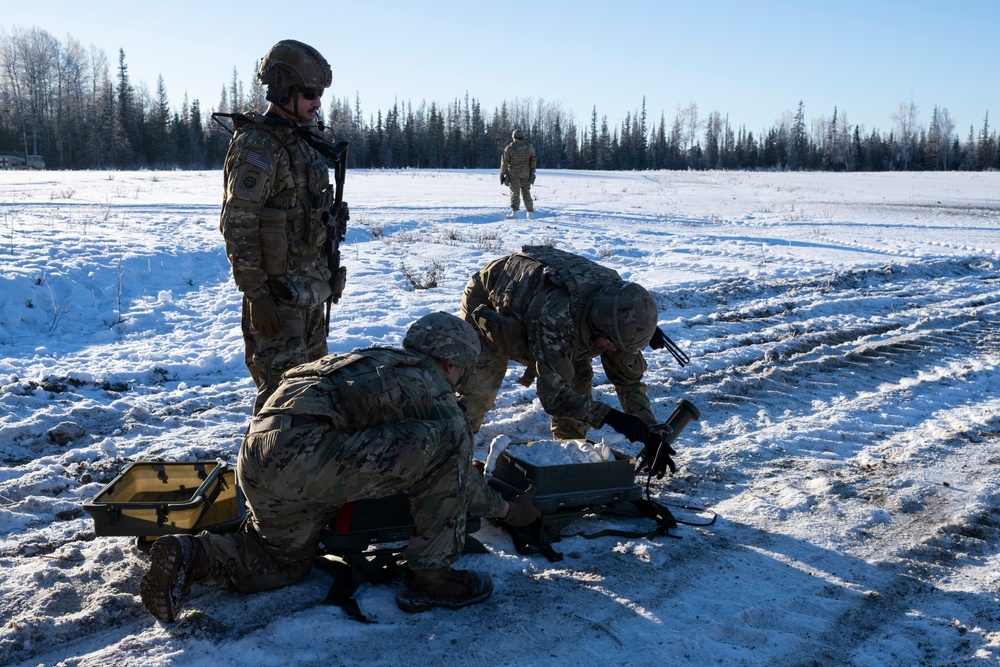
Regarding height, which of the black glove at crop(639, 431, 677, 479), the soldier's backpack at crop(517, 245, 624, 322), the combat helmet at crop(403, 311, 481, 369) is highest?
the soldier's backpack at crop(517, 245, 624, 322)

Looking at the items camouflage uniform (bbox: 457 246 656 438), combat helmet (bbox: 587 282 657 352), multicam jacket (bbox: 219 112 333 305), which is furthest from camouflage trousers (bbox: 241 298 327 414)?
combat helmet (bbox: 587 282 657 352)

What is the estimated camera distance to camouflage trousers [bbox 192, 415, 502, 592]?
3.50 meters

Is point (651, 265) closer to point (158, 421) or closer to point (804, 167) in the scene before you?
point (158, 421)

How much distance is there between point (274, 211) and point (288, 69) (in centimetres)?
84

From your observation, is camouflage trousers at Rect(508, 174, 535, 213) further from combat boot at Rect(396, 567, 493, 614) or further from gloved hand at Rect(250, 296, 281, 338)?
combat boot at Rect(396, 567, 493, 614)

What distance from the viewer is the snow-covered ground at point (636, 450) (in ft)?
11.7

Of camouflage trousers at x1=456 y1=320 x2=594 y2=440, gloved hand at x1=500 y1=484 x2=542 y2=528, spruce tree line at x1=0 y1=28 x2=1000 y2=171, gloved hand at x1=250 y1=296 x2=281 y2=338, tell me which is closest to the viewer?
gloved hand at x1=500 y1=484 x2=542 y2=528

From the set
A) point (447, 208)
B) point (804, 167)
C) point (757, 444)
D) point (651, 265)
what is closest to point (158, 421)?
point (757, 444)

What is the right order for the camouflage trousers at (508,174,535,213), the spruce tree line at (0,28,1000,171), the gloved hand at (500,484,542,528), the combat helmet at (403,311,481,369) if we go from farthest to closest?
1. the spruce tree line at (0,28,1000,171)
2. the camouflage trousers at (508,174,535,213)
3. the gloved hand at (500,484,542,528)
4. the combat helmet at (403,311,481,369)

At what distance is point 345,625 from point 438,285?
726 cm

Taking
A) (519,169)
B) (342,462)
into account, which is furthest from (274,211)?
(519,169)

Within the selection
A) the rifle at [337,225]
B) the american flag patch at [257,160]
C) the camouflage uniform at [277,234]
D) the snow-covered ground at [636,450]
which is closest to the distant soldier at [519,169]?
the snow-covered ground at [636,450]

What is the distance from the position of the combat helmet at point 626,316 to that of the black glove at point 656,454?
578 mm

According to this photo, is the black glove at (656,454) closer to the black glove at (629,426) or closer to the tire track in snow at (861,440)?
the black glove at (629,426)
